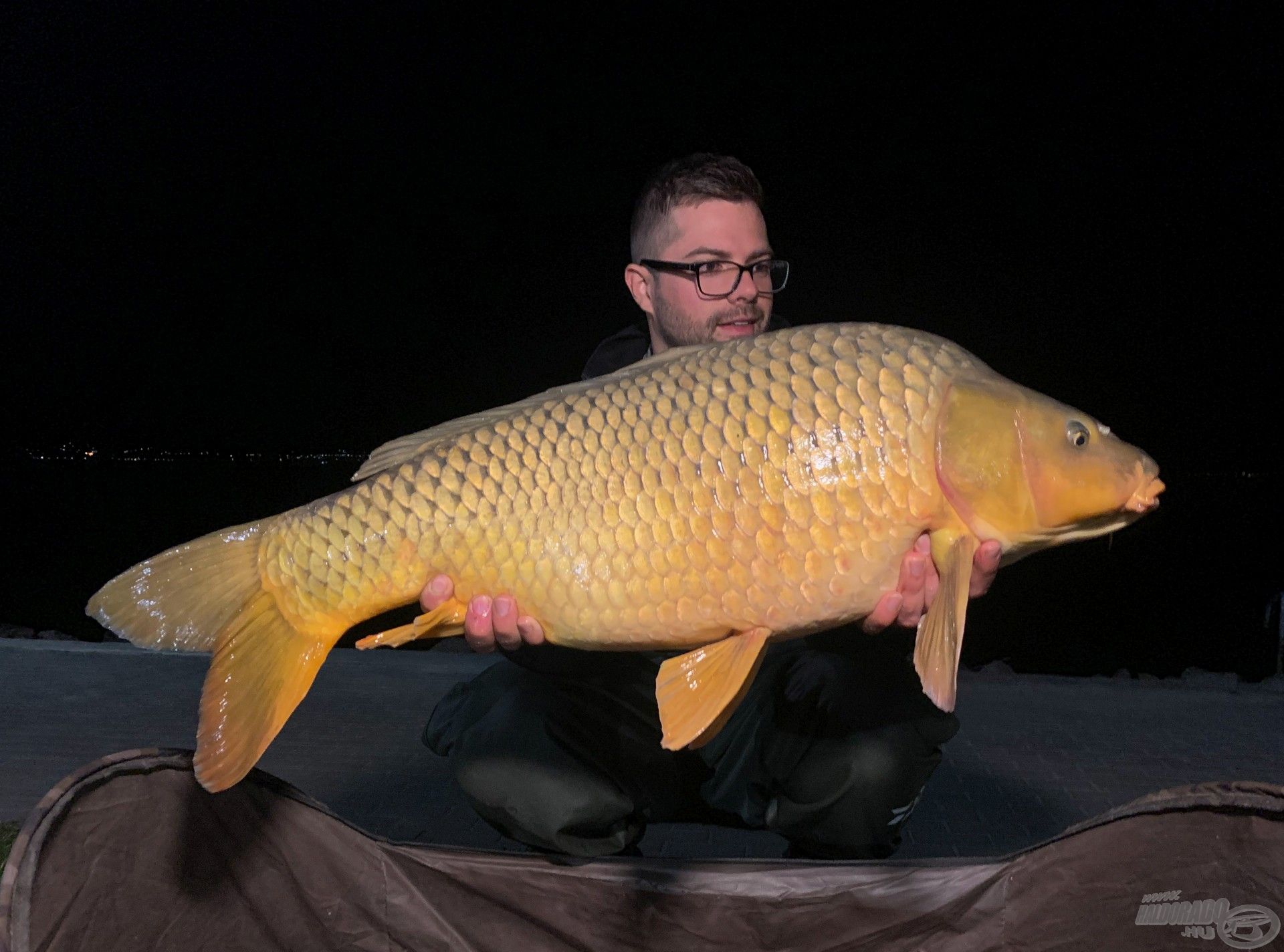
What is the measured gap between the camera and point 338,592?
1189mm

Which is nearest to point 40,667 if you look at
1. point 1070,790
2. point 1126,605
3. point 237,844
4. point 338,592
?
point 237,844

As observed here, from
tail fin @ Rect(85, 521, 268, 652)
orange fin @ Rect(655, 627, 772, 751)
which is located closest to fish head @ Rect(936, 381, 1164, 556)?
orange fin @ Rect(655, 627, 772, 751)

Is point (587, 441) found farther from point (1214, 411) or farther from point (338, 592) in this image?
point (1214, 411)

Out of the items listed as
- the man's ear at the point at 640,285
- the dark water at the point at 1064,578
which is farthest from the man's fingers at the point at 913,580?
the dark water at the point at 1064,578

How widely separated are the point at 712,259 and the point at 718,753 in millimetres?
966

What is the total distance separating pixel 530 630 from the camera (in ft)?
4.00

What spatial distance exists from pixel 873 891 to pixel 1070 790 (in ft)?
3.76

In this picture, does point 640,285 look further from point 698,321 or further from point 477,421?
point 477,421

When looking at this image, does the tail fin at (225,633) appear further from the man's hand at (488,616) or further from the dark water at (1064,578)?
the dark water at (1064,578)

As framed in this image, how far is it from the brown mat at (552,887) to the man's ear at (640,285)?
3.67 ft

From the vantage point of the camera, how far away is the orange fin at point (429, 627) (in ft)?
3.86

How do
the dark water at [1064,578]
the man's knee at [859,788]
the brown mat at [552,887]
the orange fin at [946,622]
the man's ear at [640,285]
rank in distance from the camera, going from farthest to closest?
1. the dark water at [1064,578]
2. the man's ear at [640,285]
3. the man's knee at [859,788]
4. the brown mat at [552,887]
5. the orange fin at [946,622]

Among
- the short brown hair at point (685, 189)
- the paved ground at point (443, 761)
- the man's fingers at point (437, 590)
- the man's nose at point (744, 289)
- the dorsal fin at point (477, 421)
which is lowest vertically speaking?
the paved ground at point (443, 761)

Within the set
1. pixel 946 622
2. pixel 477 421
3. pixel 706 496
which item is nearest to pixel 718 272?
pixel 477 421
